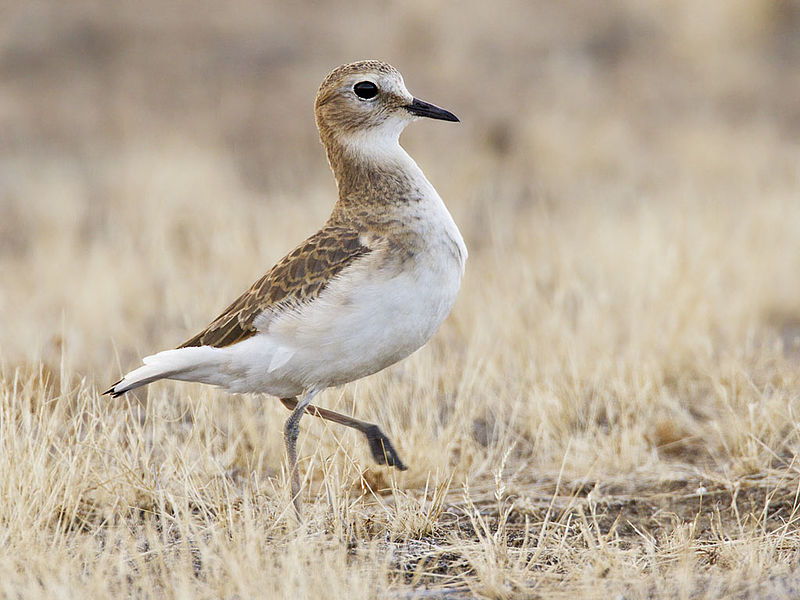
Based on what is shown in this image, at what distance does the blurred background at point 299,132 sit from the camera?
9625mm

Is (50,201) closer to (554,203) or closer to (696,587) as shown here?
(554,203)

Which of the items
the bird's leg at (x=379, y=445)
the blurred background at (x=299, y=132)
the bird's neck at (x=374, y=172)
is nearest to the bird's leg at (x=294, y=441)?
the bird's leg at (x=379, y=445)

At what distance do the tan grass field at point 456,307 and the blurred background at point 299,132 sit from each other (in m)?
0.06

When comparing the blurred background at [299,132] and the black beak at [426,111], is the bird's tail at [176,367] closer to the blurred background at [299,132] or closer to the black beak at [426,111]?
the black beak at [426,111]

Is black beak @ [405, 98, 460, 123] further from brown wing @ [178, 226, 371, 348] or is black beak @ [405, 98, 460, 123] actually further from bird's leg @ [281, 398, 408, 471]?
bird's leg @ [281, 398, 408, 471]

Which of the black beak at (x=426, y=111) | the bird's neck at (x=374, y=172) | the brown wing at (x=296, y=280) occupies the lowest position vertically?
the brown wing at (x=296, y=280)

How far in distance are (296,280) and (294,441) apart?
0.69 meters

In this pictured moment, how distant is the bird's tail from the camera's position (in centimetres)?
446

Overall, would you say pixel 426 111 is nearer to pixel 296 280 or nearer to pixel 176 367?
pixel 296 280

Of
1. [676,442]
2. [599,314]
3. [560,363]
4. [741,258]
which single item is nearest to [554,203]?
[741,258]

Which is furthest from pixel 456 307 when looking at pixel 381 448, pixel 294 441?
pixel 294 441

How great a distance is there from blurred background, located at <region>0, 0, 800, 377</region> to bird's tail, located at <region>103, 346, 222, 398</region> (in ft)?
9.54

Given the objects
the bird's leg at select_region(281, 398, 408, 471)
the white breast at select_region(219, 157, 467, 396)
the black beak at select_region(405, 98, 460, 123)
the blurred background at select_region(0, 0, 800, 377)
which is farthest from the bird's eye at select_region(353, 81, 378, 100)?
the blurred background at select_region(0, 0, 800, 377)

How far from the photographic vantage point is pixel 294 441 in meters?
4.79
